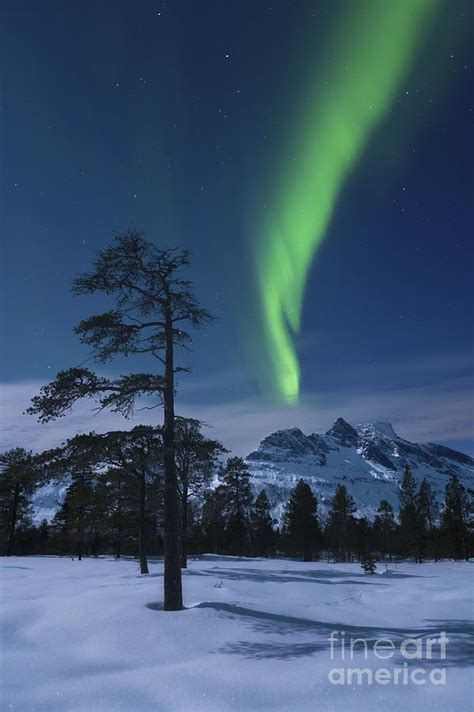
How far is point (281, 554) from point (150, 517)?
161 ft

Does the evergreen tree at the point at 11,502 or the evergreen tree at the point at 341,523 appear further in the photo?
the evergreen tree at the point at 341,523

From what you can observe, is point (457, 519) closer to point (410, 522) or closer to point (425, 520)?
point (410, 522)

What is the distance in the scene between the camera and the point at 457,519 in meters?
51.9

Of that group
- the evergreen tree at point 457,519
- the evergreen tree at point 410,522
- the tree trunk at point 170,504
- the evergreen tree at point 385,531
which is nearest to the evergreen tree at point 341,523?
the evergreen tree at point 385,531

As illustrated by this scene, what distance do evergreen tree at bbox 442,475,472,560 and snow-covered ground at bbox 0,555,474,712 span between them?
45067 mm

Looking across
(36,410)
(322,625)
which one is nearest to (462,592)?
(322,625)

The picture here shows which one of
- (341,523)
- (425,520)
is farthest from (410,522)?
(341,523)

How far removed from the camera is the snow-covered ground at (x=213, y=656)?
5.25 meters

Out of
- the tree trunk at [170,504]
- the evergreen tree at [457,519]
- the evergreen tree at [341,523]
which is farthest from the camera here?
the evergreen tree at [341,523]

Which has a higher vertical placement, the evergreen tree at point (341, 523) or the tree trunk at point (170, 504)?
the tree trunk at point (170, 504)

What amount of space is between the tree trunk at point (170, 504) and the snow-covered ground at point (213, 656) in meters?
0.66

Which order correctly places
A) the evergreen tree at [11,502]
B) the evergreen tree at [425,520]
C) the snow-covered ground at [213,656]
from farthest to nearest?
the evergreen tree at [425,520], the evergreen tree at [11,502], the snow-covered ground at [213,656]

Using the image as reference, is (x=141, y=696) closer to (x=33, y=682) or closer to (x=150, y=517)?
(x=33, y=682)

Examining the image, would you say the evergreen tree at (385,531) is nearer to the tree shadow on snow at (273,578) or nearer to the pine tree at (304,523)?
the pine tree at (304,523)
